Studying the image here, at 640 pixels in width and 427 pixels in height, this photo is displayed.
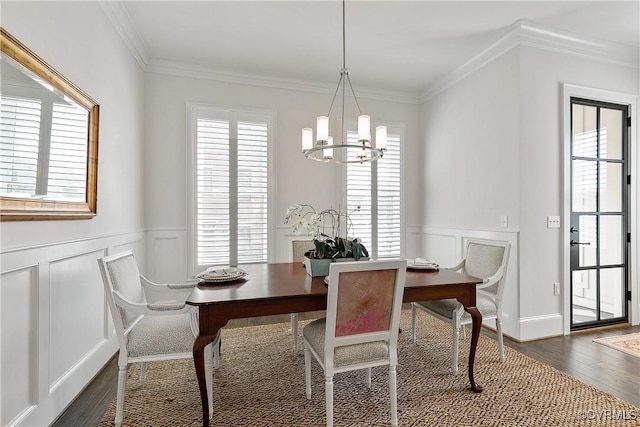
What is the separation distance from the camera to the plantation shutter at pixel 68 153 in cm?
192

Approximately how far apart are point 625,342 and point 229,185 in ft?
14.0

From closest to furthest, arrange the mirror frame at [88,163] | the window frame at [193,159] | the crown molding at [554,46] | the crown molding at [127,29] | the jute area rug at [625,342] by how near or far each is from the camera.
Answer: the mirror frame at [88,163], the crown molding at [127,29], the jute area rug at [625,342], the crown molding at [554,46], the window frame at [193,159]

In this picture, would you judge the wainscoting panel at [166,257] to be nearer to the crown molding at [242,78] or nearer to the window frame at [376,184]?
the crown molding at [242,78]

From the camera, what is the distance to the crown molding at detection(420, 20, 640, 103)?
3023 millimetres

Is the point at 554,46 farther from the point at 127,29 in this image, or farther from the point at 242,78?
the point at 127,29

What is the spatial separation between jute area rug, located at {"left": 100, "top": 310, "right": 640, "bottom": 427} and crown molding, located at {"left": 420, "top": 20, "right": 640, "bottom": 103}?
2868 millimetres

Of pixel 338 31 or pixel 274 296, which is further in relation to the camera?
A: pixel 338 31

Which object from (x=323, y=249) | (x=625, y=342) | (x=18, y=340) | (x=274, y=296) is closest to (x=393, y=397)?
(x=274, y=296)

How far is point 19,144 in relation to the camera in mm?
1610

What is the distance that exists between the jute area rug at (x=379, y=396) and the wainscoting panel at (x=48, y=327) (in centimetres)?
34

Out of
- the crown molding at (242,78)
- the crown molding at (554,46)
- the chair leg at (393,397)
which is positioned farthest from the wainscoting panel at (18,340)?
the crown molding at (554,46)

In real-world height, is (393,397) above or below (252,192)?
below

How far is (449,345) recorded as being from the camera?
9.67 ft

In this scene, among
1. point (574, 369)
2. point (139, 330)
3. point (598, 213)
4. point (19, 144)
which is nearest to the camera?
point (19, 144)
